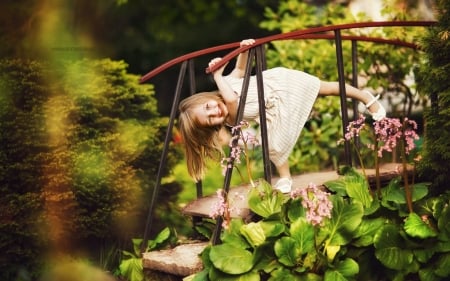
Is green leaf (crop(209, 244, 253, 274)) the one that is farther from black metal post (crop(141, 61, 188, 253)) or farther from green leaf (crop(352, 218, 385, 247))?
black metal post (crop(141, 61, 188, 253))

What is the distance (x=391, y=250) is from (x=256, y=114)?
51.6 inches

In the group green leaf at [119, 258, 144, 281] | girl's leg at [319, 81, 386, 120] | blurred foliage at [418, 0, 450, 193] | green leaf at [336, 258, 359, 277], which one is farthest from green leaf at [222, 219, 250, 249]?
girl's leg at [319, 81, 386, 120]

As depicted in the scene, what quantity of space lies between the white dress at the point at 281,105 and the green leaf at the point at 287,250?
1008 mm

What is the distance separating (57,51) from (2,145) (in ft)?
3.46

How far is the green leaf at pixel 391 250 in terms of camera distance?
13.3ft

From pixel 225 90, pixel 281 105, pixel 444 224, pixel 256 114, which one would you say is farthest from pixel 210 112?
pixel 444 224

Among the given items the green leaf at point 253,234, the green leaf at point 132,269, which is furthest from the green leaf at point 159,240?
the green leaf at point 253,234

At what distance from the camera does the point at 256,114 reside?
486cm

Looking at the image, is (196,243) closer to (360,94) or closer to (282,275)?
(282,275)

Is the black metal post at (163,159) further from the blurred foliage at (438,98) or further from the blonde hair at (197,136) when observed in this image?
the blurred foliage at (438,98)

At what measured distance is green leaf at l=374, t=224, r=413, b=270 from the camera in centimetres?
405

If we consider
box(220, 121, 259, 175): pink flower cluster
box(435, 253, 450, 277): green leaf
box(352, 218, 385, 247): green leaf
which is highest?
box(220, 121, 259, 175): pink flower cluster

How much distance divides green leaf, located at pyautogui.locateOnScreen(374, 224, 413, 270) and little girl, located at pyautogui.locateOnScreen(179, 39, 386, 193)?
0.90 metres

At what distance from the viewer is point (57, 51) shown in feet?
19.4
